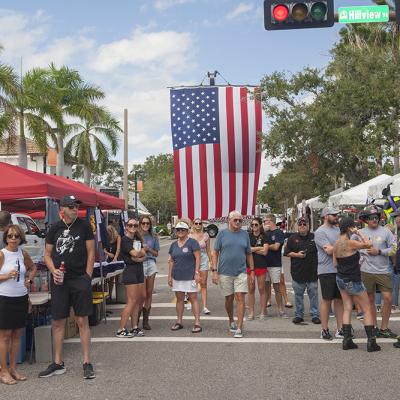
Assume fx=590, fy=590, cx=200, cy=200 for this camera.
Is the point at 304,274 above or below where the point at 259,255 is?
below

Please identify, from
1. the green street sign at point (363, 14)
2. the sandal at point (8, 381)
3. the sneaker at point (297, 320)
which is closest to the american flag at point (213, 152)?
the sneaker at point (297, 320)

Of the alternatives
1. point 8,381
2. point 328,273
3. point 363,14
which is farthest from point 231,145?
point 8,381

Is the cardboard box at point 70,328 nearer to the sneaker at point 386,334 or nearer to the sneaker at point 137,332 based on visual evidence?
the sneaker at point 137,332

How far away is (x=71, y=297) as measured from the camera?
245 inches

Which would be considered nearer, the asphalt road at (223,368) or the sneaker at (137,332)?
the asphalt road at (223,368)

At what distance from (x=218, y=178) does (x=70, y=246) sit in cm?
845

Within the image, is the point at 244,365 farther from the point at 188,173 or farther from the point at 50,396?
the point at 188,173

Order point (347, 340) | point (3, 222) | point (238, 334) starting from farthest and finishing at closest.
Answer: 1. point (238, 334)
2. point (347, 340)
3. point (3, 222)

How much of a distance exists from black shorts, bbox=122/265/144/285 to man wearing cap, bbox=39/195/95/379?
1.91 meters

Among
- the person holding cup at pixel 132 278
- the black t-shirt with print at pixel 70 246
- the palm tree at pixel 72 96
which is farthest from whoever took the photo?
the palm tree at pixel 72 96

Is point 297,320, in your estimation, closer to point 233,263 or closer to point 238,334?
point 238,334

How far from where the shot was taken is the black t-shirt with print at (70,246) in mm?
6172

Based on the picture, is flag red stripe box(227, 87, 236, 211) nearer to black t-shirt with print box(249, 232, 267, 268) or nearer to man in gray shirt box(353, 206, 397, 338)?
black t-shirt with print box(249, 232, 267, 268)

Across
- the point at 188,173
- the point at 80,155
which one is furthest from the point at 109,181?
the point at 188,173
